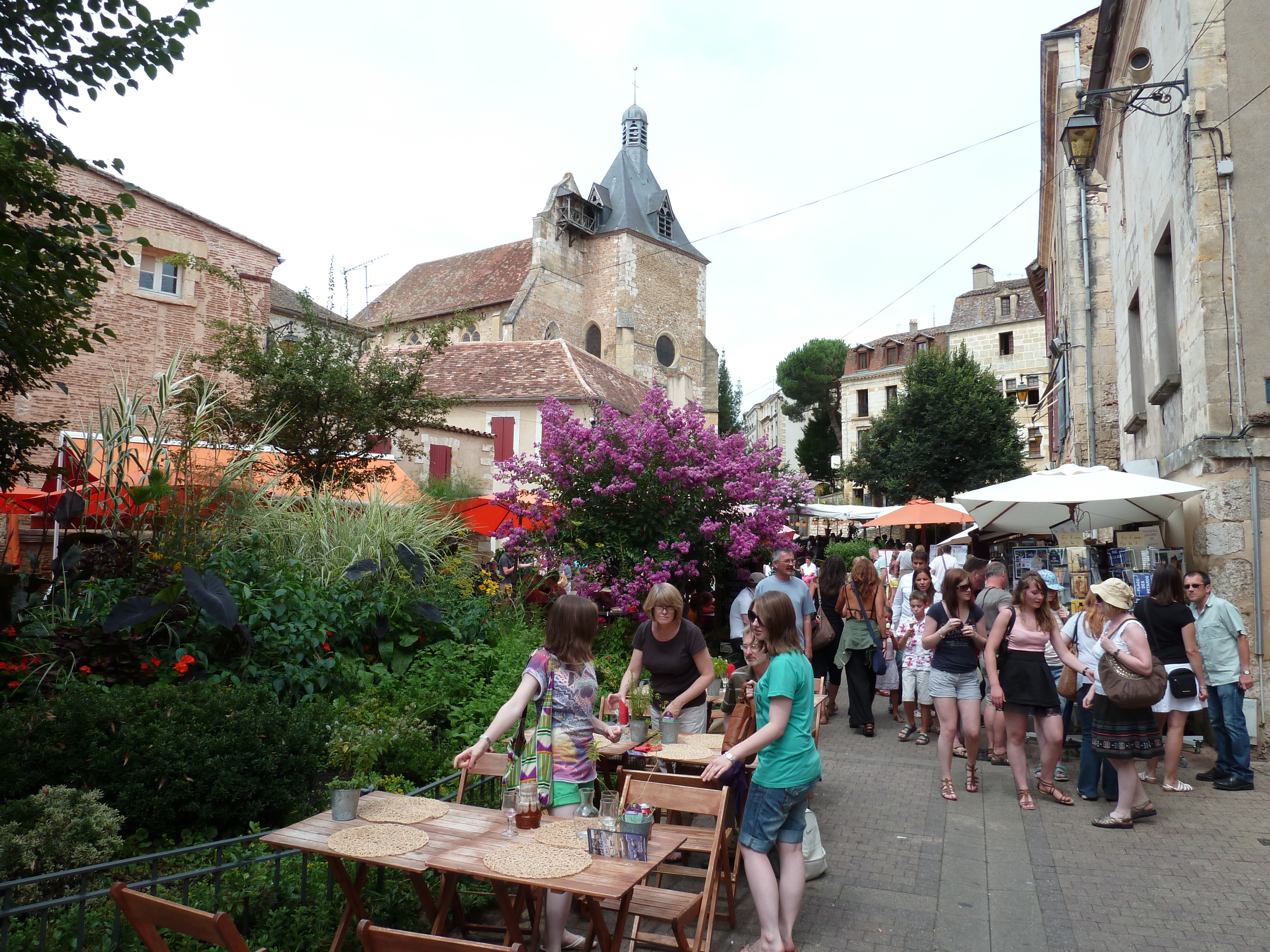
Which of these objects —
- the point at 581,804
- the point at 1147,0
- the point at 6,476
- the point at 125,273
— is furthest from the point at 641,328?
the point at 581,804

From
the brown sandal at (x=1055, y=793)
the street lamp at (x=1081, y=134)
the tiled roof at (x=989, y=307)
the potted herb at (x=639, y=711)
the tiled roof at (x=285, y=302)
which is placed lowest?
the brown sandal at (x=1055, y=793)

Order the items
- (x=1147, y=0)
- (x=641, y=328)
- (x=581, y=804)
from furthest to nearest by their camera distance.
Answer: (x=641, y=328)
(x=1147, y=0)
(x=581, y=804)

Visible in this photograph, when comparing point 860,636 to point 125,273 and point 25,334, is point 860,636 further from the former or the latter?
point 125,273

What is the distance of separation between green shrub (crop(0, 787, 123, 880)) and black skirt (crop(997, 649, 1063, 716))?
5.33 m

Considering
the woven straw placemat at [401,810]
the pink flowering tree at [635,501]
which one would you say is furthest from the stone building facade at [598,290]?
the woven straw placemat at [401,810]

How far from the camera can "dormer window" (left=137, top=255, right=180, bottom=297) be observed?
1777cm

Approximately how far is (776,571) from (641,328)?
35.7 metres

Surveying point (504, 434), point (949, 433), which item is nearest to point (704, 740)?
point (504, 434)

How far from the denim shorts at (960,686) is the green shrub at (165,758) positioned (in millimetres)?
4247

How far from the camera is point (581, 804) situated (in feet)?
11.7

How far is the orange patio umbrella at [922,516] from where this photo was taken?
14.9 meters

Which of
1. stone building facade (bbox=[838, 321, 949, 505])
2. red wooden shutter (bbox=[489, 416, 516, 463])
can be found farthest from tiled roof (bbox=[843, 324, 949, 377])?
red wooden shutter (bbox=[489, 416, 516, 463])

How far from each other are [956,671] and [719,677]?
6.26ft

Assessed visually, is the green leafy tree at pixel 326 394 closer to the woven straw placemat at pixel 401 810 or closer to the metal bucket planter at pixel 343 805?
the woven straw placemat at pixel 401 810
